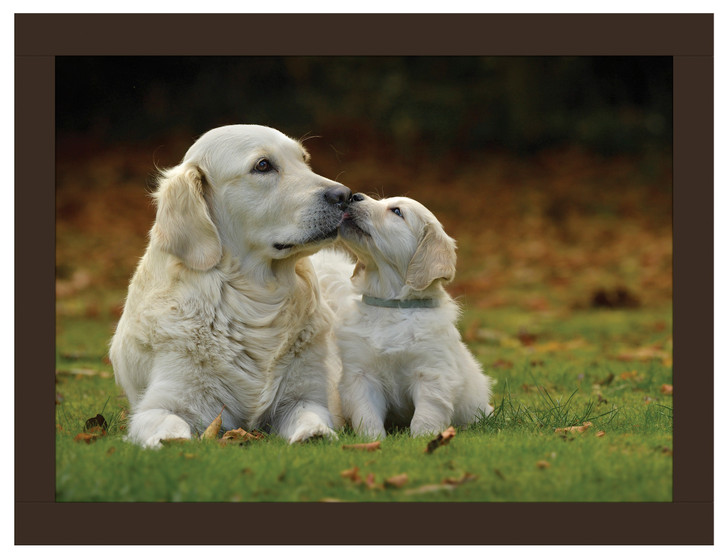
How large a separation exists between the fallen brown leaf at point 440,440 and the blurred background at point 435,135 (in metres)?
9.32

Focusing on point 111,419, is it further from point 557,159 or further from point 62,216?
point 557,159

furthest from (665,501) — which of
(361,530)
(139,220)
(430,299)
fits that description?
(139,220)

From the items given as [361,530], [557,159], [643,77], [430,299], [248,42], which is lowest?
[361,530]

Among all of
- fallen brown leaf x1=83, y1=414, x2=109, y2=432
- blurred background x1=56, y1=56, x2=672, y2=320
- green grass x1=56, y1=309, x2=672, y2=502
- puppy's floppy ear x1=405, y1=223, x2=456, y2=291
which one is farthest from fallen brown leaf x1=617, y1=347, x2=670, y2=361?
blurred background x1=56, y1=56, x2=672, y2=320

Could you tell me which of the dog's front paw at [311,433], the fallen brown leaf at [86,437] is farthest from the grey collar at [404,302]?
the fallen brown leaf at [86,437]

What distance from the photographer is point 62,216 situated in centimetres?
1481

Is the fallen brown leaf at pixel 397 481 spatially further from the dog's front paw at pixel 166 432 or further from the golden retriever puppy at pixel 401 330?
the dog's front paw at pixel 166 432

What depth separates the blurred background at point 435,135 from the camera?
1442 cm

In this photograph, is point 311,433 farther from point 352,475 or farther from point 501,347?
point 501,347

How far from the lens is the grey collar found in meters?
4.91

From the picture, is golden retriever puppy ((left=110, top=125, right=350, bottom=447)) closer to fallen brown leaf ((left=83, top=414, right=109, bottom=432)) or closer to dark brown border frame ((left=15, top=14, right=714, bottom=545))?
fallen brown leaf ((left=83, top=414, right=109, bottom=432))

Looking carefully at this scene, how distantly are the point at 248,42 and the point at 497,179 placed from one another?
499 inches

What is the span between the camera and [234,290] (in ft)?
15.3

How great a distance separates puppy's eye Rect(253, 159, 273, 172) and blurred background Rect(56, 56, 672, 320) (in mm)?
8985
